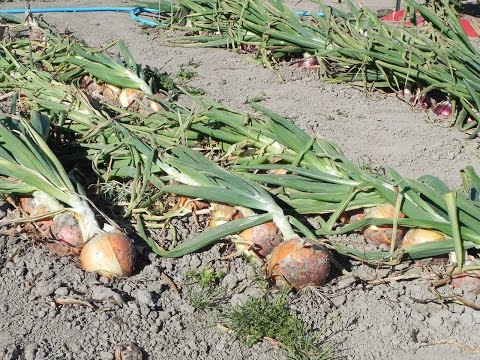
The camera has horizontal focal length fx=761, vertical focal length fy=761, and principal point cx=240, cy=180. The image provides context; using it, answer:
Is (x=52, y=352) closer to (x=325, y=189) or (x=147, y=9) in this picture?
(x=325, y=189)

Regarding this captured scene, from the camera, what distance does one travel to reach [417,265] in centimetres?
285

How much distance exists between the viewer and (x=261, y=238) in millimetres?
2883

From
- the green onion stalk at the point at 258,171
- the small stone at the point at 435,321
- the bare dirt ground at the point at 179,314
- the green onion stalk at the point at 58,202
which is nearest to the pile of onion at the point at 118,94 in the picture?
the green onion stalk at the point at 258,171

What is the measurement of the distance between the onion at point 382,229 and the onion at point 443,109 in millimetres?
1885

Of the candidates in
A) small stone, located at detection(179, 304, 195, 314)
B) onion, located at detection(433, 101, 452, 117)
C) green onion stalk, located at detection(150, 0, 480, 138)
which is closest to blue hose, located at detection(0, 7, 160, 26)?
green onion stalk, located at detection(150, 0, 480, 138)

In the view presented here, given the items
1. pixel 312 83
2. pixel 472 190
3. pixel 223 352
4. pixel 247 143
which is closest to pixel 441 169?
pixel 472 190

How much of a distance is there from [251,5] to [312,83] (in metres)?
0.78

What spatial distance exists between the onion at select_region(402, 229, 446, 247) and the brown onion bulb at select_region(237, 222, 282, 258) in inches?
19.1

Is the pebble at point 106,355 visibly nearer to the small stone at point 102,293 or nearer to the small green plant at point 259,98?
the small stone at point 102,293

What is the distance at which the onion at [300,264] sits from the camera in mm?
2682

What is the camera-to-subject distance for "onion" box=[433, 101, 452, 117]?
4641 millimetres

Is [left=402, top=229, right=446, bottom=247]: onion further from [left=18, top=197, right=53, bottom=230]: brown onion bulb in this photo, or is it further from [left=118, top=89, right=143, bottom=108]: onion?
[left=118, top=89, right=143, bottom=108]: onion

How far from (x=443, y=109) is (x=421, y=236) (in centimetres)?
202

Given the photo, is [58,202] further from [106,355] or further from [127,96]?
[127,96]
